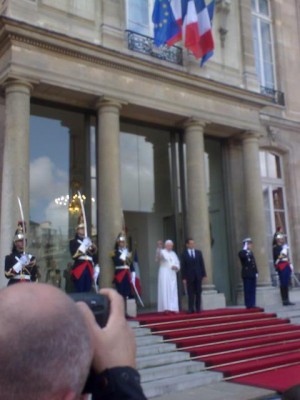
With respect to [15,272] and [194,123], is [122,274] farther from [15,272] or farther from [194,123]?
[194,123]

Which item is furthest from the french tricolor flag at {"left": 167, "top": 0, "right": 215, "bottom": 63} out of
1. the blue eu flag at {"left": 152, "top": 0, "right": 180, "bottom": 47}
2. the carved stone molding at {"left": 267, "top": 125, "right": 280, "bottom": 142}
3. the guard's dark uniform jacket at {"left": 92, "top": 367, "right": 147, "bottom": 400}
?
the guard's dark uniform jacket at {"left": 92, "top": 367, "right": 147, "bottom": 400}

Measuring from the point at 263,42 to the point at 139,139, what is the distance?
6.90m

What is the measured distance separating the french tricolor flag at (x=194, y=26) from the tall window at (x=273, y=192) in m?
4.61

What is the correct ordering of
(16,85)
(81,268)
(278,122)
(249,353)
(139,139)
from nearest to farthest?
(249,353) < (81,268) < (16,85) < (139,139) < (278,122)

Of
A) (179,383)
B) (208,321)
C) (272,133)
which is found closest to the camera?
(179,383)

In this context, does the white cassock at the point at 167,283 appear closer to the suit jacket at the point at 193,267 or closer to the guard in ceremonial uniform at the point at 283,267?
the suit jacket at the point at 193,267

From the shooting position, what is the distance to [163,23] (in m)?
12.3

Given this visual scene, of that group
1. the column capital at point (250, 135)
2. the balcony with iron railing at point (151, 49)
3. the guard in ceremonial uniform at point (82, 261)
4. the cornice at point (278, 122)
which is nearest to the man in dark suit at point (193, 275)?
the guard in ceremonial uniform at point (82, 261)

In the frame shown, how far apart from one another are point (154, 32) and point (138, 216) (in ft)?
16.0

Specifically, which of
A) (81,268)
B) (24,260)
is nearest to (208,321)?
(81,268)

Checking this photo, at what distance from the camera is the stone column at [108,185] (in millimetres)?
10555

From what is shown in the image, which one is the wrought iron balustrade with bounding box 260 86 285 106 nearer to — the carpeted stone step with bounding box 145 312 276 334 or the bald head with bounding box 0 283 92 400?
the carpeted stone step with bounding box 145 312 276 334

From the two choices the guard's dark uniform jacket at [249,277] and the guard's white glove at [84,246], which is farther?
the guard's dark uniform jacket at [249,277]

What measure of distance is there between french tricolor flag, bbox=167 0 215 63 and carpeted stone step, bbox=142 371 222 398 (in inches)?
325
